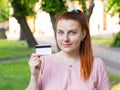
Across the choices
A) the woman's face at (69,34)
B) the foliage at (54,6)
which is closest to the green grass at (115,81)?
the foliage at (54,6)

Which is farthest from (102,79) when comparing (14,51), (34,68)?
(14,51)

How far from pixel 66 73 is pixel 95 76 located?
0.22m

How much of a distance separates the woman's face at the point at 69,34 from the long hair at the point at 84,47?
38mm

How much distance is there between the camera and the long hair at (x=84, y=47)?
2.70m

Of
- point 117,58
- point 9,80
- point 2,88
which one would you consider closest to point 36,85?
point 2,88

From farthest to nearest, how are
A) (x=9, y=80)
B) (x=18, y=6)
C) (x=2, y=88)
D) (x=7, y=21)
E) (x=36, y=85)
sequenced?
(x=7, y=21) < (x=18, y=6) < (x=9, y=80) < (x=2, y=88) < (x=36, y=85)

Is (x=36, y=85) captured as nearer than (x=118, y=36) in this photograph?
Yes

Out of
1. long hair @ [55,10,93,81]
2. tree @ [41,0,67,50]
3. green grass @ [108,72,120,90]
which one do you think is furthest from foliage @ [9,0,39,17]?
long hair @ [55,10,93,81]

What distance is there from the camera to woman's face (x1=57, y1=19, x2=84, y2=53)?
2.68 metres

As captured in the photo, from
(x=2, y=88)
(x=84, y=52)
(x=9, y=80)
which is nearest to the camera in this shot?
(x=84, y=52)

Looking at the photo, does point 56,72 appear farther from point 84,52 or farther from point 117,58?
point 117,58

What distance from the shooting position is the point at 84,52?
2.83 metres

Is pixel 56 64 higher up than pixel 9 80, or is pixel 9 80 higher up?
pixel 56 64

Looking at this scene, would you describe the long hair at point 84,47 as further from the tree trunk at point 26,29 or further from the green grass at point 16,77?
the tree trunk at point 26,29
